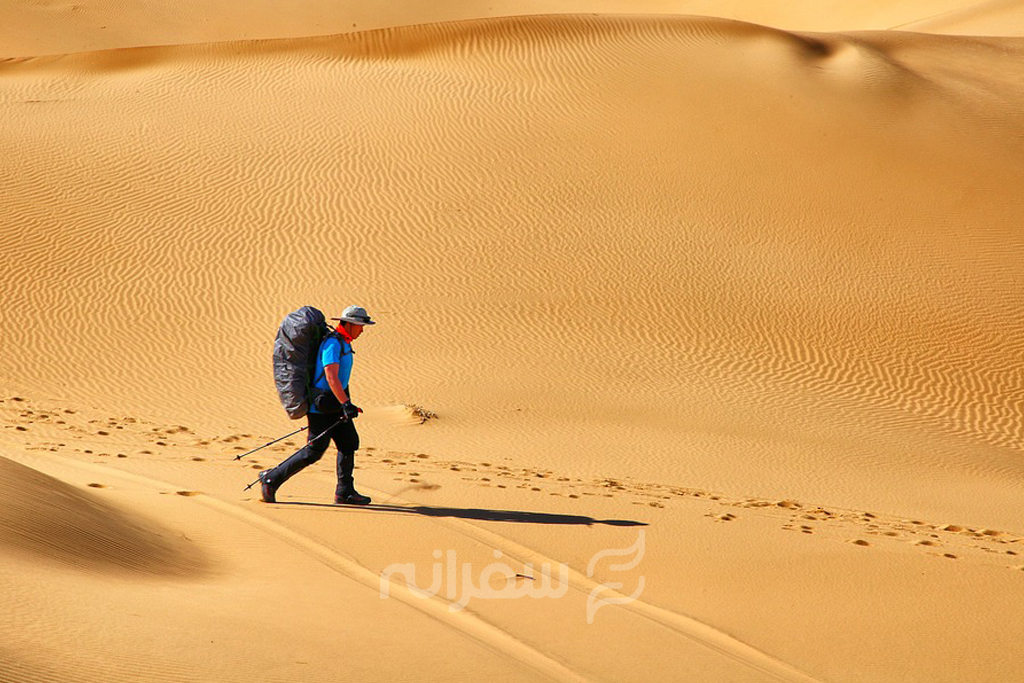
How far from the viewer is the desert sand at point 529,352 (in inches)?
233

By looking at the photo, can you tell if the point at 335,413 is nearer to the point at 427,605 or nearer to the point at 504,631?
the point at 427,605

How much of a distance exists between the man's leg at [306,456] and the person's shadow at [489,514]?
0.54 ft

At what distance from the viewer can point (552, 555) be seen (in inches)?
289

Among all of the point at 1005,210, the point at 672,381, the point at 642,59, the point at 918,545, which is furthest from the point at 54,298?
the point at 1005,210

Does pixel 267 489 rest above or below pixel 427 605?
above

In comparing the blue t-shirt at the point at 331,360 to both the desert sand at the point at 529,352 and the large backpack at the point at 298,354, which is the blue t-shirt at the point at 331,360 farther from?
the desert sand at the point at 529,352

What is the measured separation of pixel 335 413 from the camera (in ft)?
26.7

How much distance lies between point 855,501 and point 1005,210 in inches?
525

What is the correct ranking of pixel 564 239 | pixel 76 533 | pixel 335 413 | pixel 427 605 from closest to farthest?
pixel 427 605
pixel 76 533
pixel 335 413
pixel 564 239

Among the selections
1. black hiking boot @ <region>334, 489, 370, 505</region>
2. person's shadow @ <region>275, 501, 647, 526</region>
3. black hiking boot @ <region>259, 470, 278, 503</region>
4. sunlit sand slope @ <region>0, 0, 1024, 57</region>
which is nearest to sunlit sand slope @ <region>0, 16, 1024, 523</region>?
person's shadow @ <region>275, 501, 647, 526</region>

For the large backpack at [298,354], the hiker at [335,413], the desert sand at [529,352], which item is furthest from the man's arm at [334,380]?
the desert sand at [529,352]

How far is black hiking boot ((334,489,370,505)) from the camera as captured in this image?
838 cm

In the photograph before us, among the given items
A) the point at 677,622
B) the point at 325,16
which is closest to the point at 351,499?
the point at 677,622

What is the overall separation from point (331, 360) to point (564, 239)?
11.7 metres
